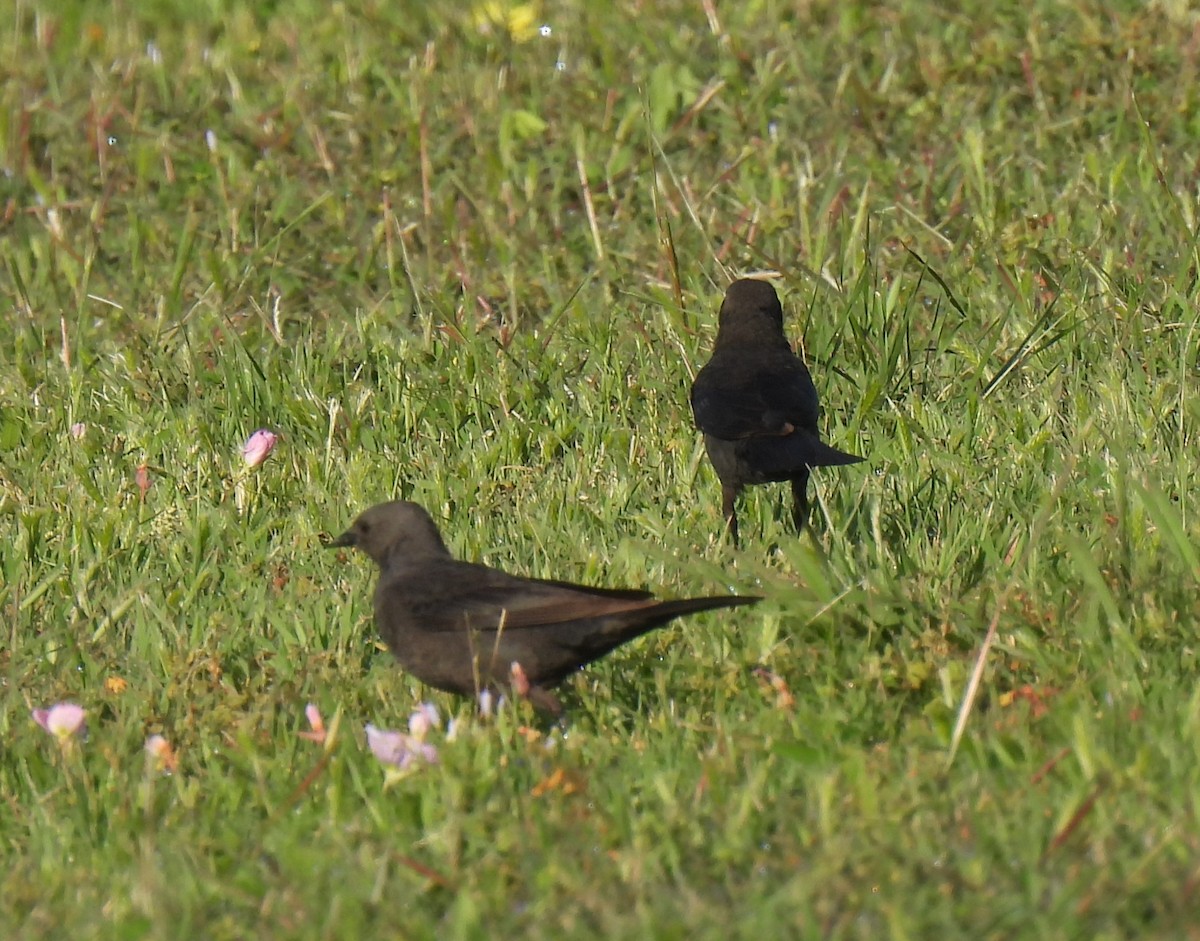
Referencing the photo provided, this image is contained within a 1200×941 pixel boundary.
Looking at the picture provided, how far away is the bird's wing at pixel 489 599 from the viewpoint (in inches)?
170

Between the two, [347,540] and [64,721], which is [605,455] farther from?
[64,721]

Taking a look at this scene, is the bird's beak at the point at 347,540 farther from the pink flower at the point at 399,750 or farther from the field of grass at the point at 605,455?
the pink flower at the point at 399,750

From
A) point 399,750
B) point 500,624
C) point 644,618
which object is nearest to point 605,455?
point 500,624

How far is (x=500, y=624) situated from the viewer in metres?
4.41

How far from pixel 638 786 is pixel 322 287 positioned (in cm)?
428

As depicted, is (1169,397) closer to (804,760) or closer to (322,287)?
(804,760)

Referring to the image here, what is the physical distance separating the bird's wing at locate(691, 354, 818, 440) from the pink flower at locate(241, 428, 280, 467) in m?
1.31

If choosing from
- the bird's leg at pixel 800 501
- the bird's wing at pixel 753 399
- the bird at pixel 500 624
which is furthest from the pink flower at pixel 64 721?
the bird's leg at pixel 800 501

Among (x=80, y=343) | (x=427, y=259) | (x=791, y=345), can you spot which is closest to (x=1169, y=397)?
(x=791, y=345)

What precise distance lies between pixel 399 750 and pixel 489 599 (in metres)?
0.78

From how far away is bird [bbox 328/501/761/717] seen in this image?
4.32m

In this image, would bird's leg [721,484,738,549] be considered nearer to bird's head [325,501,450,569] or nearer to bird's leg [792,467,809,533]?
bird's leg [792,467,809,533]

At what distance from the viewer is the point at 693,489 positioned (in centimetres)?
593

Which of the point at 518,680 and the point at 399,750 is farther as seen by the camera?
the point at 518,680
